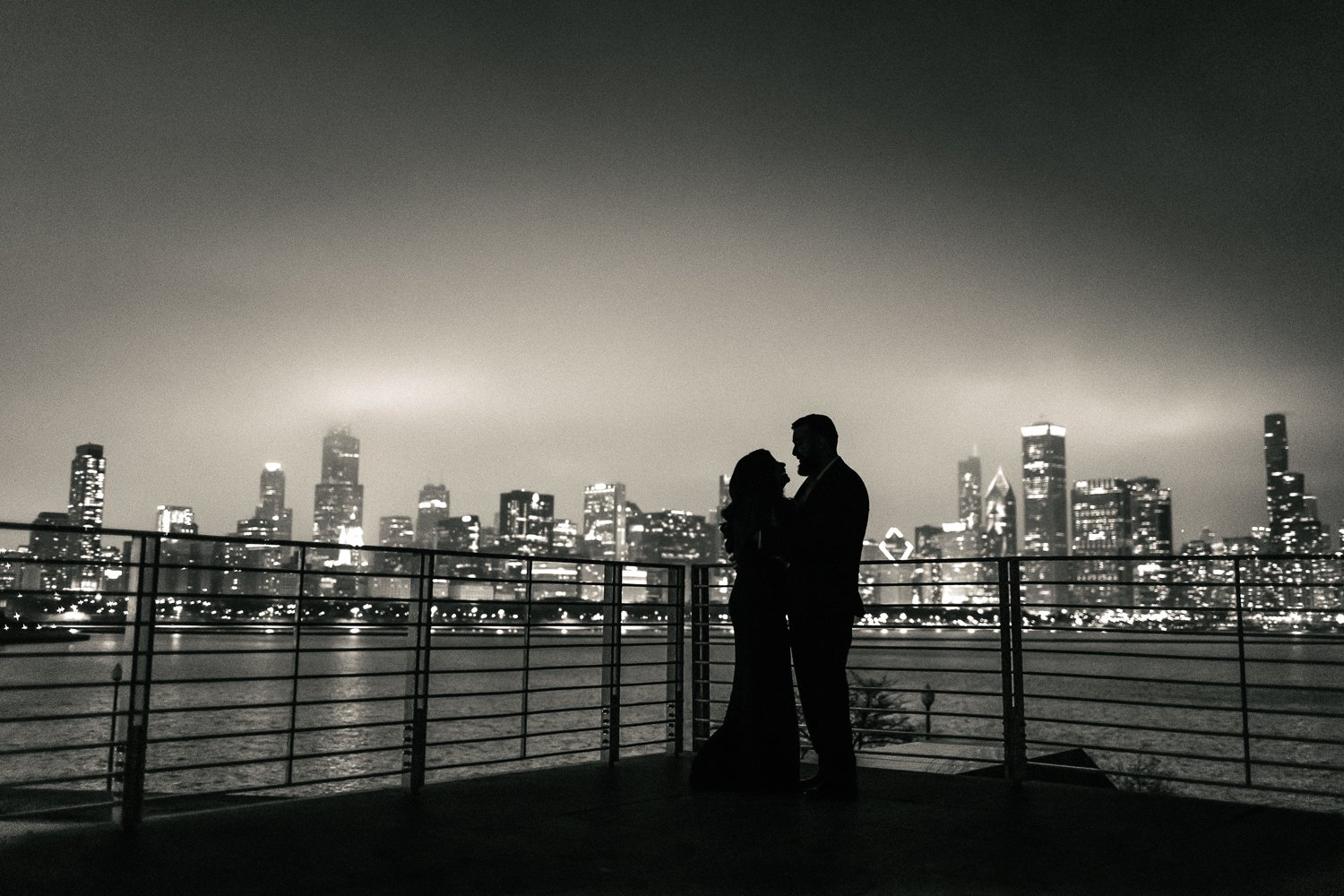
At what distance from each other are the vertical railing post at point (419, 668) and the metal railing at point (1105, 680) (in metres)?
1.59

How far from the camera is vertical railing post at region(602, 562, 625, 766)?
19.9 ft

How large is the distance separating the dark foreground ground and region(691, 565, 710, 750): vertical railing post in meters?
1.39

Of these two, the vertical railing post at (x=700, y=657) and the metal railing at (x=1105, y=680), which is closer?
the metal railing at (x=1105, y=680)

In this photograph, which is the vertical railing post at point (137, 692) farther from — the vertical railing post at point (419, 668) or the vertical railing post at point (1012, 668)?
the vertical railing post at point (1012, 668)

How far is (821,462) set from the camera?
5238 mm

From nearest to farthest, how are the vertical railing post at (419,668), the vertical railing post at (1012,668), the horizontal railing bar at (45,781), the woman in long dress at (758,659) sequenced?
the horizontal railing bar at (45,781) → the vertical railing post at (419,668) → the woman in long dress at (758,659) → the vertical railing post at (1012,668)

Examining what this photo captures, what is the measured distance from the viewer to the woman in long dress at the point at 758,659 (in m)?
5.22

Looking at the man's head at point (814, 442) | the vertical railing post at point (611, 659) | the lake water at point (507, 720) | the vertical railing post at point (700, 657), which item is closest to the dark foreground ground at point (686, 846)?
the vertical railing post at point (611, 659)

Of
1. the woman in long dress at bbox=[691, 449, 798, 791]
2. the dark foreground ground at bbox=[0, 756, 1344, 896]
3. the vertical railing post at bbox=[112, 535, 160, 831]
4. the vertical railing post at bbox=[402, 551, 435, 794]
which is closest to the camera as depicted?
the dark foreground ground at bbox=[0, 756, 1344, 896]

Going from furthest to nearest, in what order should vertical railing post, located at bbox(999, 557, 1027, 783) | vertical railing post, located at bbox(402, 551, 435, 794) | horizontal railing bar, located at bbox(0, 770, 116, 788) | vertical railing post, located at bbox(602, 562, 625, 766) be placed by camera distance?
vertical railing post, located at bbox(602, 562, 625, 766) < vertical railing post, located at bbox(999, 557, 1027, 783) < vertical railing post, located at bbox(402, 551, 435, 794) < horizontal railing bar, located at bbox(0, 770, 116, 788)

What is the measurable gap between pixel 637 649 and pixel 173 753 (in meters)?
62.3

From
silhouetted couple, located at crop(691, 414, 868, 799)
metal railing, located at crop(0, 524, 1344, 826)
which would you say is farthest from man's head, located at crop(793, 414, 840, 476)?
metal railing, located at crop(0, 524, 1344, 826)

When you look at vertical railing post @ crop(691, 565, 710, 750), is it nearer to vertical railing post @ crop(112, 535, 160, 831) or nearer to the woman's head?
the woman's head

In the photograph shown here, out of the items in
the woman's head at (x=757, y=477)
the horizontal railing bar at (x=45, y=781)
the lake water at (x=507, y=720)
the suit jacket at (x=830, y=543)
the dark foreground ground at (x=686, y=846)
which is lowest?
the lake water at (x=507, y=720)
